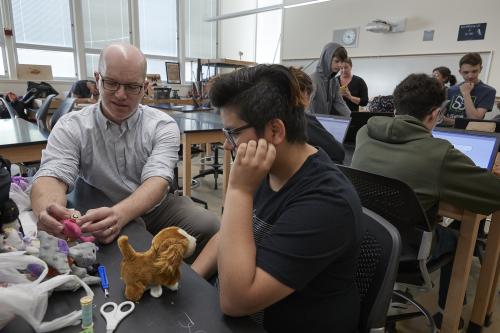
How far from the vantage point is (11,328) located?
55 centimetres

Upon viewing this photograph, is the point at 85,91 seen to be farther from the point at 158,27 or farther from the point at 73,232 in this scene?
the point at 73,232

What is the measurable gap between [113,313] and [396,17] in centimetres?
633

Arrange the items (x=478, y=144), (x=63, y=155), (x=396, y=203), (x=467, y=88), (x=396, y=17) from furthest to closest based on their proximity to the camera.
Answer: (x=396, y=17) < (x=467, y=88) < (x=478, y=144) < (x=63, y=155) < (x=396, y=203)

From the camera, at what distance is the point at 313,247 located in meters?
0.62

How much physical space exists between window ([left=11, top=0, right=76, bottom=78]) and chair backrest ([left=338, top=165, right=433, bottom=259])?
21.3ft

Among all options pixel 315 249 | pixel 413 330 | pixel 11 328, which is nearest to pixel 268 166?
pixel 315 249

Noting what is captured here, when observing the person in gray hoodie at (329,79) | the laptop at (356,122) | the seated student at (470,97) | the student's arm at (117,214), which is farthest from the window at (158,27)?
the student's arm at (117,214)

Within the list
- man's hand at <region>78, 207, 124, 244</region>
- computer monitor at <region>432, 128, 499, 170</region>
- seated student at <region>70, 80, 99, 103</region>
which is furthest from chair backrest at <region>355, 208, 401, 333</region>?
seated student at <region>70, 80, 99, 103</region>

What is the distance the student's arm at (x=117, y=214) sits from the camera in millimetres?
870

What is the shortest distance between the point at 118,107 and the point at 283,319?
109 cm

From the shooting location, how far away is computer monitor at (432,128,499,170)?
1.50 meters

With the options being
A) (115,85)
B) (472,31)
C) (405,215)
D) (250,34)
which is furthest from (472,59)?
(250,34)

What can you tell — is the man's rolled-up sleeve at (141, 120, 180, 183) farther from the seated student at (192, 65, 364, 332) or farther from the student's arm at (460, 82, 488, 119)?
the student's arm at (460, 82, 488, 119)

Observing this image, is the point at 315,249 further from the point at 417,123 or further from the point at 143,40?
the point at 143,40
